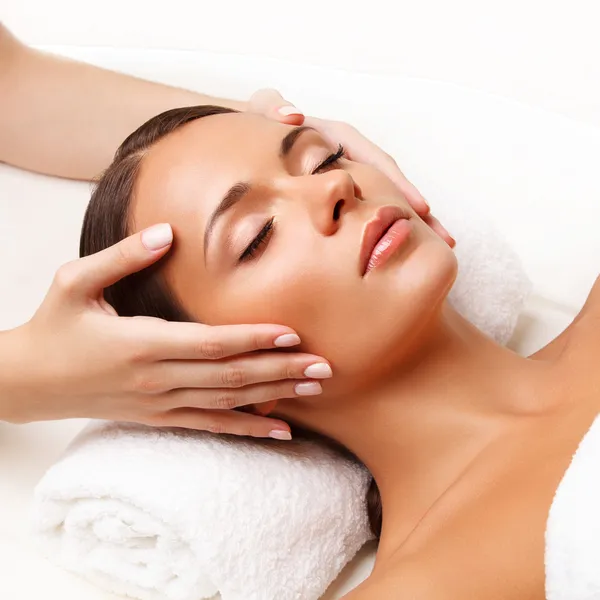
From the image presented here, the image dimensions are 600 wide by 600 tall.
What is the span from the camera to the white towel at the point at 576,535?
2.90ft

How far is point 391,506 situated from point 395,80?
2.76 ft

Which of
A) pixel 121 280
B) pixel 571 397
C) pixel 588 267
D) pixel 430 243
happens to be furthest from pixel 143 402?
pixel 588 267

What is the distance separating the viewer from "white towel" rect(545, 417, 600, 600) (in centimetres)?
88

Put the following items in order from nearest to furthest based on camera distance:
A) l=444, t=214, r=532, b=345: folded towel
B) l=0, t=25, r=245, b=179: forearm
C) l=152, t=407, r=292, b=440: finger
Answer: l=152, t=407, r=292, b=440: finger < l=444, t=214, r=532, b=345: folded towel < l=0, t=25, r=245, b=179: forearm

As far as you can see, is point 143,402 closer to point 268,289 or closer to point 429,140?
point 268,289

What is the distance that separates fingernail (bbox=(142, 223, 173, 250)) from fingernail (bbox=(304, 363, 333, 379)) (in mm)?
232

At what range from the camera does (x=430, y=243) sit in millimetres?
1089

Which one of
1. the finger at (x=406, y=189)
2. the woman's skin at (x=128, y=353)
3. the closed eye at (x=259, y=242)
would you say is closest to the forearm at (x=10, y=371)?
the woman's skin at (x=128, y=353)

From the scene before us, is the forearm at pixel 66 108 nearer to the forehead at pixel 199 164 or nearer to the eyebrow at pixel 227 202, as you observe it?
the forehead at pixel 199 164

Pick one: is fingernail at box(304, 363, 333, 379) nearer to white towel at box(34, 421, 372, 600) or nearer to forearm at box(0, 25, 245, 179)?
white towel at box(34, 421, 372, 600)

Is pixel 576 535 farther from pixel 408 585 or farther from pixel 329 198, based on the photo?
pixel 329 198

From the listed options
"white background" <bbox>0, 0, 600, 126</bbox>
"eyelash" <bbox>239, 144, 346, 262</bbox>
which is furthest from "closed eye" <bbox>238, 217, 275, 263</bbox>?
"white background" <bbox>0, 0, 600, 126</bbox>

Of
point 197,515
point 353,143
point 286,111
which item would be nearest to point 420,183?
point 353,143

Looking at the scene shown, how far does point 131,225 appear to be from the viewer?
3.73ft
